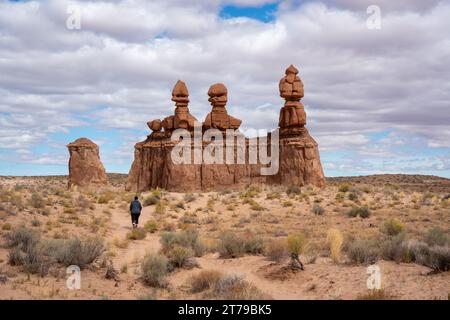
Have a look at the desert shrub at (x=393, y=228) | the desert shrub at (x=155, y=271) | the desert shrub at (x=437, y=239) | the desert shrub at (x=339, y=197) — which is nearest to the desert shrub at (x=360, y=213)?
the desert shrub at (x=339, y=197)

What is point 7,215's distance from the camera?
18.7m

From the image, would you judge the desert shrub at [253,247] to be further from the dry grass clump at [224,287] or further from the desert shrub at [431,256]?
the desert shrub at [431,256]

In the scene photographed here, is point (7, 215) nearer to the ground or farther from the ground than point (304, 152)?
nearer to the ground

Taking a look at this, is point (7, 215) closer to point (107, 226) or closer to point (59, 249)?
point (107, 226)

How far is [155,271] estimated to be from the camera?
412 inches

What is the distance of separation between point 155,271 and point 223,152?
3367 cm

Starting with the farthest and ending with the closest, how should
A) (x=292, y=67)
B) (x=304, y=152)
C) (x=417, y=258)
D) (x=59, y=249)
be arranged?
1. (x=292, y=67)
2. (x=304, y=152)
3. (x=59, y=249)
4. (x=417, y=258)

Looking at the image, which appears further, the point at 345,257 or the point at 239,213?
the point at 239,213

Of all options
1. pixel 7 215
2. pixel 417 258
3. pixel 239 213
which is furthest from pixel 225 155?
pixel 417 258

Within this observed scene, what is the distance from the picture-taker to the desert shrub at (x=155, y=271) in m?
10.3

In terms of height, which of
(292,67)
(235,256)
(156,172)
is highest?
(292,67)

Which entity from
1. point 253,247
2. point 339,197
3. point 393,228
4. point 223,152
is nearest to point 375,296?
point 253,247

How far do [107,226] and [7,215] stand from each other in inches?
169

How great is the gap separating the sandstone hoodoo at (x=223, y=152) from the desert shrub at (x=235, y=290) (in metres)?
30.3
